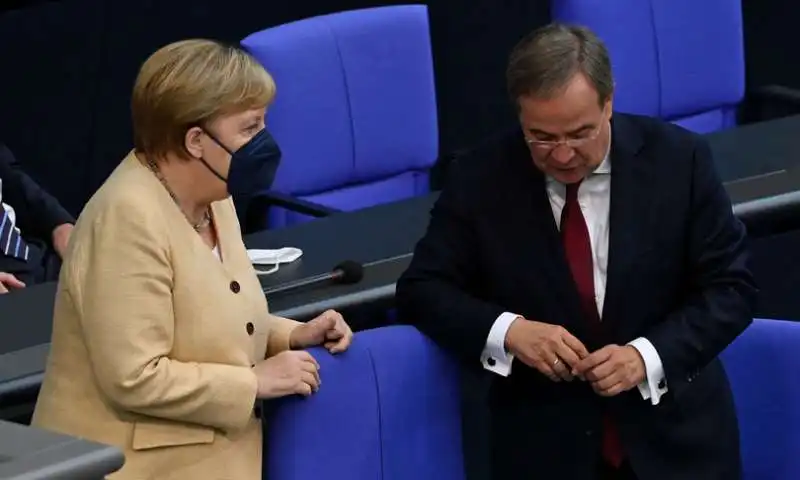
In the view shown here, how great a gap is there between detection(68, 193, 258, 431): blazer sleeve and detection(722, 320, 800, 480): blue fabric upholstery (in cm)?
88

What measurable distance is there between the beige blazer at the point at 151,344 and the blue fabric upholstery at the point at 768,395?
2.61ft

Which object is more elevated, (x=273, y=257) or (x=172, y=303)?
(x=172, y=303)

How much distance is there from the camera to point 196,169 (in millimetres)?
2121

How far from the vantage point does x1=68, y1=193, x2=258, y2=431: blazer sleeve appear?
2.00 meters

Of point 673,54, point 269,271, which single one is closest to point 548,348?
point 269,271

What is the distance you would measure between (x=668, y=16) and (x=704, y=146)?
191cm

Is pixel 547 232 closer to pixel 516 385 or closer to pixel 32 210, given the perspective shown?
pixel 516 385

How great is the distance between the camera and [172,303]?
6.77 ft

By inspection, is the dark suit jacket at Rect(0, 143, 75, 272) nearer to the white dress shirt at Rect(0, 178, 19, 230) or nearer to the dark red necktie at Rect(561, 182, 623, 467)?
the white dress shirt at Rect(0, 178, 19, 230)

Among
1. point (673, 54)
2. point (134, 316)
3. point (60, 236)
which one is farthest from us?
point (673, 54)

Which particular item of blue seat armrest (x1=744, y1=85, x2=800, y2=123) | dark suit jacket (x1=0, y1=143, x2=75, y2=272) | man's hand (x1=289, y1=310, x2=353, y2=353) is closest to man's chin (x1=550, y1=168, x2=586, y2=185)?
man's hand (x1=289, y1=310, x2=353, y2=353)

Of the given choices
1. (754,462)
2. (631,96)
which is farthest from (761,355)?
(631,96)

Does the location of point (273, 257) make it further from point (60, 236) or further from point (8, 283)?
point (60, 236)

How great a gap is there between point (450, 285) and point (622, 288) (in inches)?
10.1
